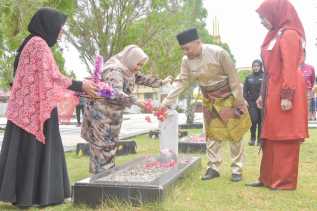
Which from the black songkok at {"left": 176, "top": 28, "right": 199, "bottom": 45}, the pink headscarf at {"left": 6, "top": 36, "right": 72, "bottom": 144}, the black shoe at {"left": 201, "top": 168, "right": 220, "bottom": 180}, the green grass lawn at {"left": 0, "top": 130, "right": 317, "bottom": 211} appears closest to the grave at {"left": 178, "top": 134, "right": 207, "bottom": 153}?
the green grass lawn at {"left": 0, "top": 130, "right": 317, "bottom": 211}

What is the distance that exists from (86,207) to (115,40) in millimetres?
8137

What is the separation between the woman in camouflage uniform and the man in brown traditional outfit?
748 millimetres

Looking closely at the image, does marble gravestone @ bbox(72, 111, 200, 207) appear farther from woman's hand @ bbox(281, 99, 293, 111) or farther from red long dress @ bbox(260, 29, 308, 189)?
woman's hand @ bbox(281, 99, 293, 111)

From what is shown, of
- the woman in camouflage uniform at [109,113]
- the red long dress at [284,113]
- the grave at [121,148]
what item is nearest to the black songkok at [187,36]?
the woman in camouflage uniform at [109,113]

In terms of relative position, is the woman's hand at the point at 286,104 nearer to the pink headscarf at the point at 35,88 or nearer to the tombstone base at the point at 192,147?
the pink headscarf at the point at 35,88

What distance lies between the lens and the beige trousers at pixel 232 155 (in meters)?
6.36

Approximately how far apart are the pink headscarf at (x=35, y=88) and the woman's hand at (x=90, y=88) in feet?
0.57

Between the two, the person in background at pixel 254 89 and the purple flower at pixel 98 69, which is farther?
the person in background at pixel 254 89

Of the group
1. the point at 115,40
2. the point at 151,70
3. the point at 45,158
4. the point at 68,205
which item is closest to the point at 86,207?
the point at 68,205

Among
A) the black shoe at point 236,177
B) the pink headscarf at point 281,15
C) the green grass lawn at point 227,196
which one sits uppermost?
the pink headscarf at point 281,15

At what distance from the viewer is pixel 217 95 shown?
633 cm

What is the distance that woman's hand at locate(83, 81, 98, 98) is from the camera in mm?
4934

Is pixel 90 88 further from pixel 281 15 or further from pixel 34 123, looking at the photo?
pixel 281 15

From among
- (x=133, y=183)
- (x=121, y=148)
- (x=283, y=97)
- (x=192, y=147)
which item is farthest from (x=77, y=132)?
(x=133, y=183)
